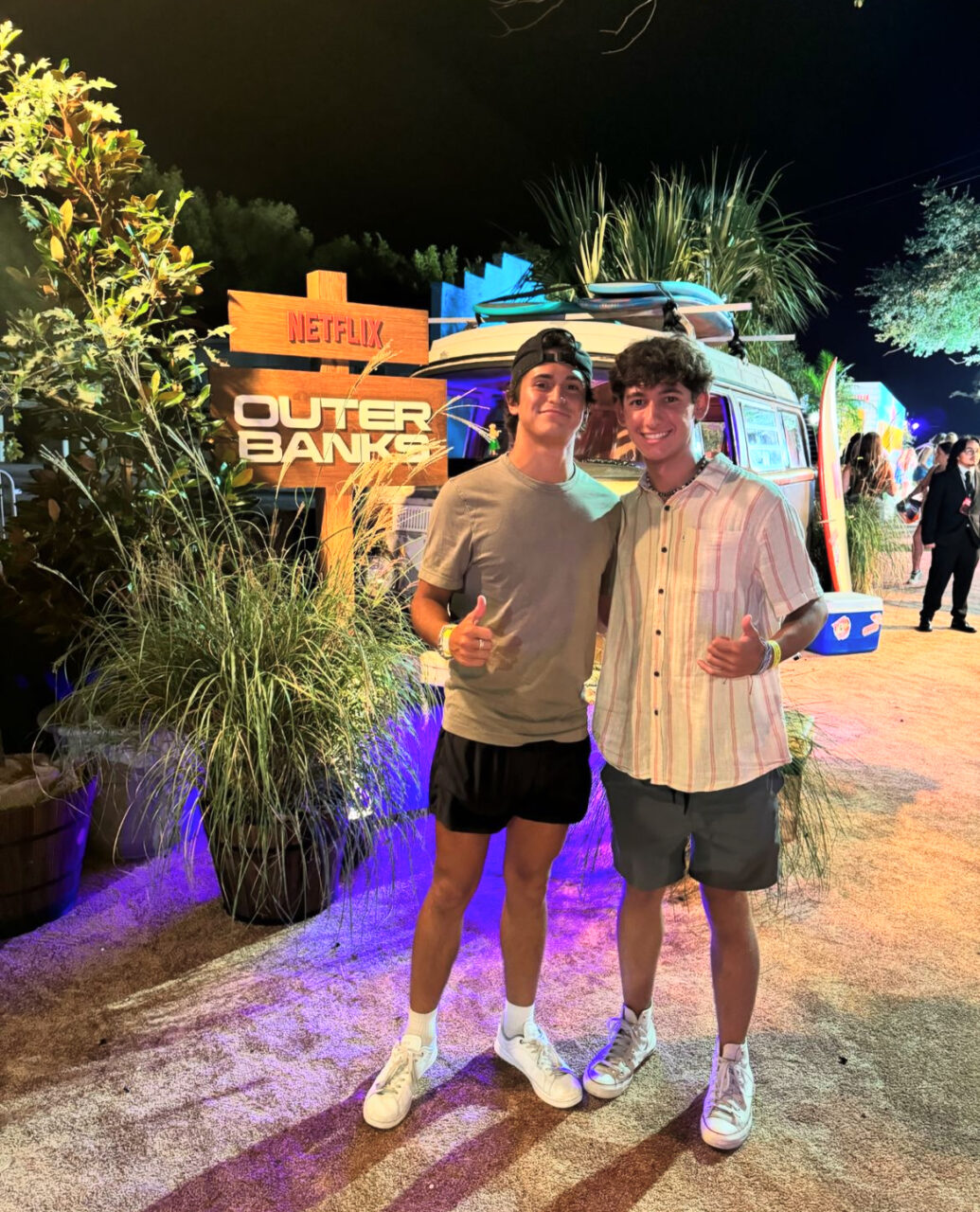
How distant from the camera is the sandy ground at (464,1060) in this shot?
1988mm

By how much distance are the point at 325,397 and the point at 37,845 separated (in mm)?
2390

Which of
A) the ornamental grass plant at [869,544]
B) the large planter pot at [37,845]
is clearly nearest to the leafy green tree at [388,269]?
the ornamental grass plant at [869,544]

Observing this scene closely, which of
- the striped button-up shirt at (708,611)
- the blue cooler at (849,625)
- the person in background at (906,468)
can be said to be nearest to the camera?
the striped button-up shirt at (708,611)

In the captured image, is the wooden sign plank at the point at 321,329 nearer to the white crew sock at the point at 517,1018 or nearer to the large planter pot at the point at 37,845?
the large planter pot at the point at 37,845

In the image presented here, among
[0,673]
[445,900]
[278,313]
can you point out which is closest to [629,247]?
[278,313]

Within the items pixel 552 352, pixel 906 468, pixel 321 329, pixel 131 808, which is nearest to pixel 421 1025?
pixel 131 808

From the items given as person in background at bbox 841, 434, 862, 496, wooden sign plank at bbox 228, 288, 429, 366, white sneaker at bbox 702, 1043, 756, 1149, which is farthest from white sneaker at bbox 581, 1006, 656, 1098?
person in background at bbox 841, 434, 862, 496

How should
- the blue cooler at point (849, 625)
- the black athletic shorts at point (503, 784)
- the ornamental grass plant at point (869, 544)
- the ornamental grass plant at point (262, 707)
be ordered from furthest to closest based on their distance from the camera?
the ornamental grass plant at point (869, 544)
the blue cooler at point (849, 625)
the ornamental grass plant at point (262, 707)
the black athletic shorts at point (503, 784)

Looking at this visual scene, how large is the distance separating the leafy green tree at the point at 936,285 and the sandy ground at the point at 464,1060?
21.5 meters

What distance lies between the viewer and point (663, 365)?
2.04 m

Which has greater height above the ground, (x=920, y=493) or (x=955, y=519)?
(x=920, y=493)

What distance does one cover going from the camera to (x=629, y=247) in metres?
11.2

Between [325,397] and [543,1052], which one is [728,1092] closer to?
[543,1052]

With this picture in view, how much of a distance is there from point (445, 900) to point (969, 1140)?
1.52 metres
